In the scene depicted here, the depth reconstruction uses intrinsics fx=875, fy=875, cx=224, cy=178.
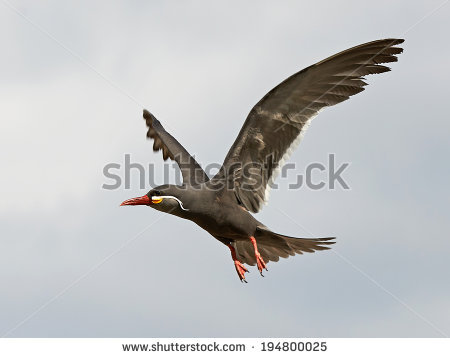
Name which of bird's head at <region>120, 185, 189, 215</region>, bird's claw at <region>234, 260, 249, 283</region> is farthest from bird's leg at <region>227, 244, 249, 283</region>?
bird's head at <region>120, 185, 189, 215</region>

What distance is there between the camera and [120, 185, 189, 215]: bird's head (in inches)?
488

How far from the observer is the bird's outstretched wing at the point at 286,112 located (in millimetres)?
12758

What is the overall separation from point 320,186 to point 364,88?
2.27 m

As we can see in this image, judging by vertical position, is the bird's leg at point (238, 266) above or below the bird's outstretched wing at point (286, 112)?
below

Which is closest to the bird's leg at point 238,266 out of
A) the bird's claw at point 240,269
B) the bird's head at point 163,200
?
the bird's claw at point 240,269

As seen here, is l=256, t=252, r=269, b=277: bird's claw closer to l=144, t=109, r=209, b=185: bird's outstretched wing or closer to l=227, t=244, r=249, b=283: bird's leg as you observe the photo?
l=227, t=244, r=249, b=283: bird's leg

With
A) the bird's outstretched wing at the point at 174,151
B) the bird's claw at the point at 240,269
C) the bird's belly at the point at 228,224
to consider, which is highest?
the bird's outstretched wing at the point at 174,151

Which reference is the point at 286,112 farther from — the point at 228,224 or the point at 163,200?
the point at 163,200

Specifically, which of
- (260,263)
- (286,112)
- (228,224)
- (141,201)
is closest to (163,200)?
(141,201)

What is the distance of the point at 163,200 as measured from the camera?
1240 centimetres

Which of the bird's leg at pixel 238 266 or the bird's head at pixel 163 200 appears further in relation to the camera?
the bird's leg at pixel 238 266

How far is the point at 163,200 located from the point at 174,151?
2.01m

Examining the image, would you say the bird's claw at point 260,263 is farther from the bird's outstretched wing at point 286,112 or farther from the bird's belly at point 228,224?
the bird's outstretched wing at point 286,112
